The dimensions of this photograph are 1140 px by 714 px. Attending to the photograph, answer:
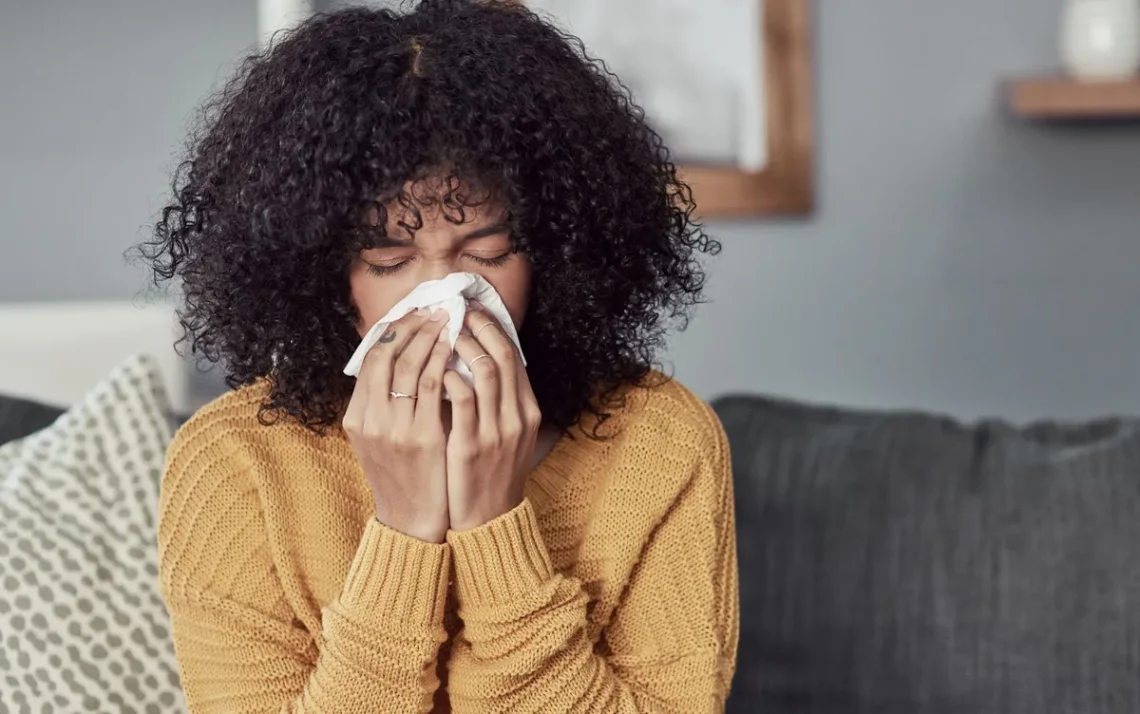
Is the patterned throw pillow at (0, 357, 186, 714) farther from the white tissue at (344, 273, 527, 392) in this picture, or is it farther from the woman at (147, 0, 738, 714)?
the white tissue at (344, 273, 527, 392)

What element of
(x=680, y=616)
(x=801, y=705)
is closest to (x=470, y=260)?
(x=680, y=616)

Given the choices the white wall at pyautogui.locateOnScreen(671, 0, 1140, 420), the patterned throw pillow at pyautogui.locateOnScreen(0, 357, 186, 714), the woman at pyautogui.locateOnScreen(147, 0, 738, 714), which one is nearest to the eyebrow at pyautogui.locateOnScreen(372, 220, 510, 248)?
the woman at pyautogui.locateOnScreen(147, 0, 738, 714)

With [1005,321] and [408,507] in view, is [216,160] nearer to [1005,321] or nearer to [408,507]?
[408,507]

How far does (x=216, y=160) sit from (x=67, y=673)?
50 centimetres

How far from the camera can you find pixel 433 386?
0.97m

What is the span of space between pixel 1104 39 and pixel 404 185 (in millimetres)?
1472

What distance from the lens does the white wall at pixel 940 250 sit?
86.0 inches

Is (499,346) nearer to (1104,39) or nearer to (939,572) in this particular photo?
(939,572)

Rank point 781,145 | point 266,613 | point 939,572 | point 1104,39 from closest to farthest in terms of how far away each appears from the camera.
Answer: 1. point 266,613
2. point 939,572
3. point 1104,39
4. point 781,145

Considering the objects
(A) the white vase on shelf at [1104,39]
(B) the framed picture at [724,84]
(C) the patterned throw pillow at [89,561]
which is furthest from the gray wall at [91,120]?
(A) the white vase on shelf at [1104,39]

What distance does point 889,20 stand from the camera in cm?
219

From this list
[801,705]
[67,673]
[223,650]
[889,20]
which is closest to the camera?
[223,650]

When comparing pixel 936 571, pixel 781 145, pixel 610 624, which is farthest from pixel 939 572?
pixel 781 145

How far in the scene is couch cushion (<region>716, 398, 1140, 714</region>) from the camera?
1375 mm
